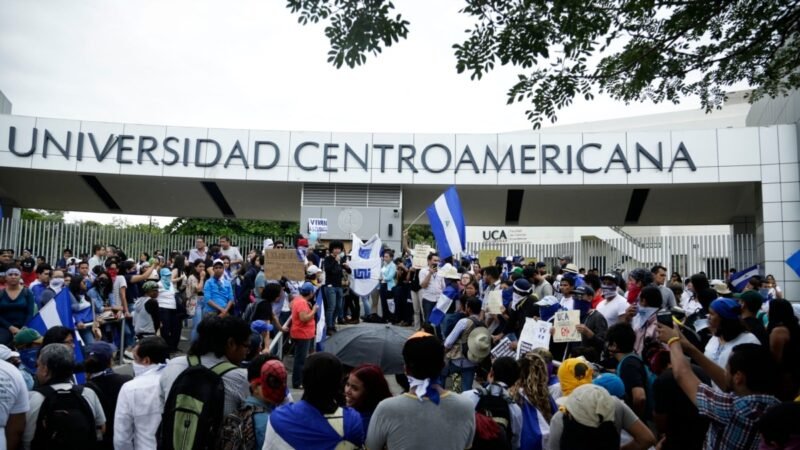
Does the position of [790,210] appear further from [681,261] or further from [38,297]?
[38,297]

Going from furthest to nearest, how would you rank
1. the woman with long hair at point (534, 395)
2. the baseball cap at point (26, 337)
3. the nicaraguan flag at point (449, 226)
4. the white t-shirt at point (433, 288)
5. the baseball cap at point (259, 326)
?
1. the white t-shirt at point (433, 288)
2. the nicaraguan flag at point (449, 226)
3. the baseball cap at point (259, 326)
4. the baseball cap at point (26, 337)
5. the woman with long hair at point (534, 395)

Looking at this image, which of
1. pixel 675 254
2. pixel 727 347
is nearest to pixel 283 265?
pixel 727 347

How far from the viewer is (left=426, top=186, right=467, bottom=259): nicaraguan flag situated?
498 inches

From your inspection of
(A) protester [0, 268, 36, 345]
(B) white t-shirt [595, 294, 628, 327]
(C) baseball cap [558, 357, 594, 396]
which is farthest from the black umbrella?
(A) protester [0, 268, 36, 345]

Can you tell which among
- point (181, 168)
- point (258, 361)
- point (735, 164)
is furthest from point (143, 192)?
point (258, 361)

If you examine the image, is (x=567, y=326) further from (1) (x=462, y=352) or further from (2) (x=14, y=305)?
(2) (x=14, y=305)

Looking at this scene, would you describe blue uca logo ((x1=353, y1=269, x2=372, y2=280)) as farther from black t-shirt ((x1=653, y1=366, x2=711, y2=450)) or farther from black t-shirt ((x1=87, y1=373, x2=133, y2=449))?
black t-shirt ((x1=653, y1=366, x2=711, y2=450))

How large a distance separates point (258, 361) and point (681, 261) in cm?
2105

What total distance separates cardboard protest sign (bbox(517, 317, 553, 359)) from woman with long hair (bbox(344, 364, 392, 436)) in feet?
11.0

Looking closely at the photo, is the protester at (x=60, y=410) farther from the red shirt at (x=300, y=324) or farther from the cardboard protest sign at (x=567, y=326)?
the red shirt at (x=300, y=324)

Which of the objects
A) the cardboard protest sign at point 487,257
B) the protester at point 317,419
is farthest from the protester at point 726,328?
the cardboard protest sign at point 487,257

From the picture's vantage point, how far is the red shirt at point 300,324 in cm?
1050

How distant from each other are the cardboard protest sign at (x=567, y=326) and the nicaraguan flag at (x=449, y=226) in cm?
450

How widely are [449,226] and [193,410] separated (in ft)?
28.9
